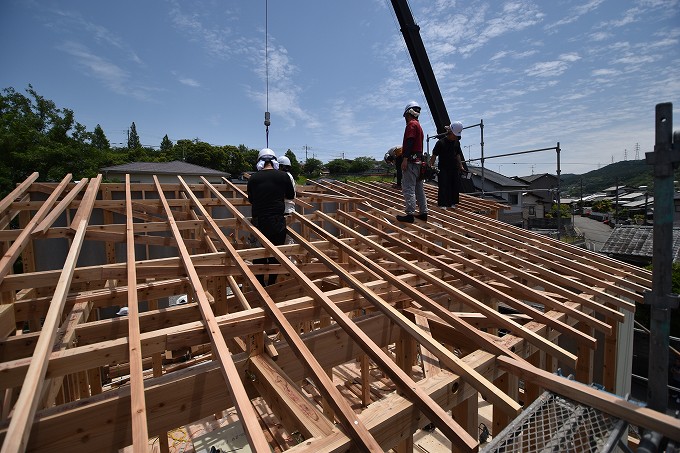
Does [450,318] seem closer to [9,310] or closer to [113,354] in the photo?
[113,354]

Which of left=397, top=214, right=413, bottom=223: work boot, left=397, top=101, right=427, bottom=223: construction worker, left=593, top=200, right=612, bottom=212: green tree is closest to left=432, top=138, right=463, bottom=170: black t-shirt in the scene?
left=397, top=101, right=427, bottom=223: construction worker

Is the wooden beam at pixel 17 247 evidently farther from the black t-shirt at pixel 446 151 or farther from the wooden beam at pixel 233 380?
the black t-shirt at pixel 446 151

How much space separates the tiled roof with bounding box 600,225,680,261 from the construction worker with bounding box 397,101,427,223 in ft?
53.4

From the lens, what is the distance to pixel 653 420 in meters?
1.29

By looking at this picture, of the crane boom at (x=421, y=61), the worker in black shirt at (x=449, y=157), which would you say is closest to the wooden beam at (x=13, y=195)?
the worker in black shirt at (x=449, y=157)

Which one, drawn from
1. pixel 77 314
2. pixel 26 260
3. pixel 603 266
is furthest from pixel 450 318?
pixel 26 260

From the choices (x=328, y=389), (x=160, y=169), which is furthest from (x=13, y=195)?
(x=160, y=169)

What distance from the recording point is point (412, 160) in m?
5.43

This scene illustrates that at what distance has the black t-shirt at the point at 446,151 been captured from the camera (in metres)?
6.20

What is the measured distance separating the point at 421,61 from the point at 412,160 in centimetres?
785

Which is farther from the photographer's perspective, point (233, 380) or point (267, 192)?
point (267, 192)

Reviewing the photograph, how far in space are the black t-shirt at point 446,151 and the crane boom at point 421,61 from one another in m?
6.59

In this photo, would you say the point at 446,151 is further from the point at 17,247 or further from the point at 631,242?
the point at 631,242

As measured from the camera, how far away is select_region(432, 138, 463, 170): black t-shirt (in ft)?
20.4
